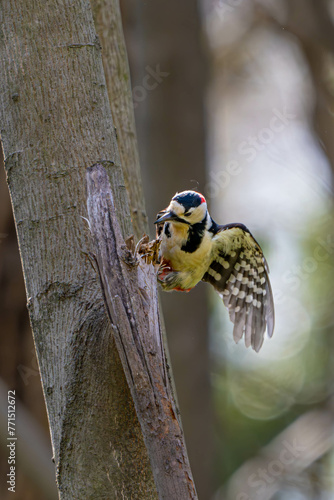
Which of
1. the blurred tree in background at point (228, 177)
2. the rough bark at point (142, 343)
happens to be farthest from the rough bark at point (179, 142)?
the rough bark at point (142, 343)

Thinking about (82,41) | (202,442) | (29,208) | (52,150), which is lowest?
(202,442)

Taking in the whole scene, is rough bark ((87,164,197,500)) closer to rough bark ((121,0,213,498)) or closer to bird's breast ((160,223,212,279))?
bird's breast ((160,223,212,279))

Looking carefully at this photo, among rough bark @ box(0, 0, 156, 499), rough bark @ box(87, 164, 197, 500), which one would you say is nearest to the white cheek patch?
rough bark @ box(0, 0, 156, 499)

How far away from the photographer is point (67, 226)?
1.86 metres

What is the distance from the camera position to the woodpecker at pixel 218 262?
302 centimetres

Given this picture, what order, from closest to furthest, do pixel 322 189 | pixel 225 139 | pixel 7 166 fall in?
pixel 7 166, pixel 322 189, pixel 225 139

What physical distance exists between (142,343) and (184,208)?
1.36 meters

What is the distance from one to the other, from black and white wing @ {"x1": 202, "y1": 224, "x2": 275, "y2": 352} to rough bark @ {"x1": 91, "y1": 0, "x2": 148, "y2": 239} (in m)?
0.82

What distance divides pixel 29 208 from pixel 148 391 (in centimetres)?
73

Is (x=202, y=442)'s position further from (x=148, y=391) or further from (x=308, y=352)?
(x=148, y=391)

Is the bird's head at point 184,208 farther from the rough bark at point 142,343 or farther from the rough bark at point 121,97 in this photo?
the rough bark at point 142,343

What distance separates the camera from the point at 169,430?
5.08 ft

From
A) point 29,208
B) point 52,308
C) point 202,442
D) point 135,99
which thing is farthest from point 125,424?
point 135,99

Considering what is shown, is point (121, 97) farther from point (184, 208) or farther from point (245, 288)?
point (245, 288)
